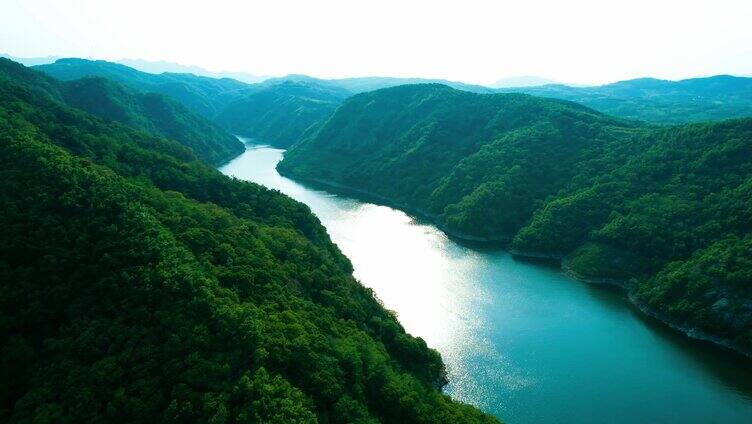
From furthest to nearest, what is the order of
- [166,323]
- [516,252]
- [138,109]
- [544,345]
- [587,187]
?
[138,109] < [587,187] < [516,252] < [544,345] < [166,323]

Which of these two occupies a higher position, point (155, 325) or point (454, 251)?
point (155, 325)

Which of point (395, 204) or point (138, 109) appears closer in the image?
point (395, 204)

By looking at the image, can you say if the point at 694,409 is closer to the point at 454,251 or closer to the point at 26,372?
the point at 454,251

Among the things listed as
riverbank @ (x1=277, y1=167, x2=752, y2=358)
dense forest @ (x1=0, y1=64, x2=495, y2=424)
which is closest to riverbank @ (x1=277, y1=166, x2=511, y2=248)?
riverbank @ (x1=277, y1=167, x2=752, y2=358)

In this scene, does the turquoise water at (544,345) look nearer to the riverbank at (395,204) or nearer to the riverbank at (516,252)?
the riverbank at (516,252)

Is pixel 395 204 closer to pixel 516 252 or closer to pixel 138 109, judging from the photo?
pixel 516 252

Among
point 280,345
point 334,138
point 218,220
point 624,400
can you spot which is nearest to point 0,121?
point 218,220

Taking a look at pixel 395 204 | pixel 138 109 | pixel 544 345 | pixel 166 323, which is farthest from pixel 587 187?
pixel 138 109
